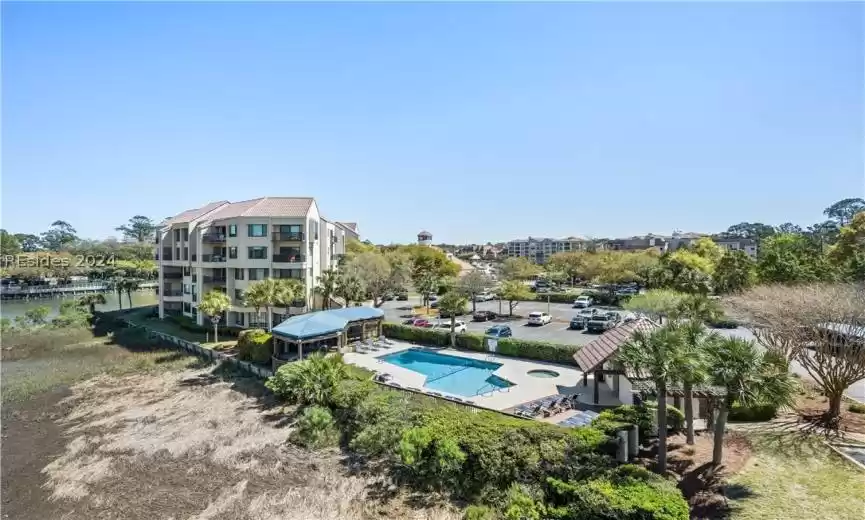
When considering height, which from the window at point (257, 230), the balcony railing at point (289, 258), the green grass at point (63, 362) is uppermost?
the window at point (257, 230)

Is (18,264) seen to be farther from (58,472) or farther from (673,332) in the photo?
(673,332)

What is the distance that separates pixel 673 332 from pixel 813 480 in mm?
5542

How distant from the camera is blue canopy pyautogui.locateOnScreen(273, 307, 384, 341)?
86.4 ft

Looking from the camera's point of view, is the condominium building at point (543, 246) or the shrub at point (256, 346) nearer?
the shrub at point (256, 346)

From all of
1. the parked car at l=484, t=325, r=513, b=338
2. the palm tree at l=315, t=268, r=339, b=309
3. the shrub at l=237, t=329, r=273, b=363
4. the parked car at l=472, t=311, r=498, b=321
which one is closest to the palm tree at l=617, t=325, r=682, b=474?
the parked car at l=484, t=325, r=513, b=338

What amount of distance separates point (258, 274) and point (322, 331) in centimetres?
1481

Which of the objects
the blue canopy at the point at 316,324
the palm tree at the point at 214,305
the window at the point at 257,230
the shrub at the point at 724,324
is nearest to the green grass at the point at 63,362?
the palm tree at the point at 214,305

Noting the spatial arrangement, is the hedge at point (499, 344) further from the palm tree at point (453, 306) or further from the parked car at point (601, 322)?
the parked car at point (601, 322)

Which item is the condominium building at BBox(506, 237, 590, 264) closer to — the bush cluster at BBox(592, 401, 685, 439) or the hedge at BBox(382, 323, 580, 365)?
the hedge at BBox(382, 323, 580, 365)

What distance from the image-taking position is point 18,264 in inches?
3164

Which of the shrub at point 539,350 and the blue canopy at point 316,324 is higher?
the blue canopy at point 316,324

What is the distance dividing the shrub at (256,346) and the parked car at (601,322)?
2550 centimetres

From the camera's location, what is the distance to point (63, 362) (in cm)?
3158

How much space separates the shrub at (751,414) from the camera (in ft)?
54.0
